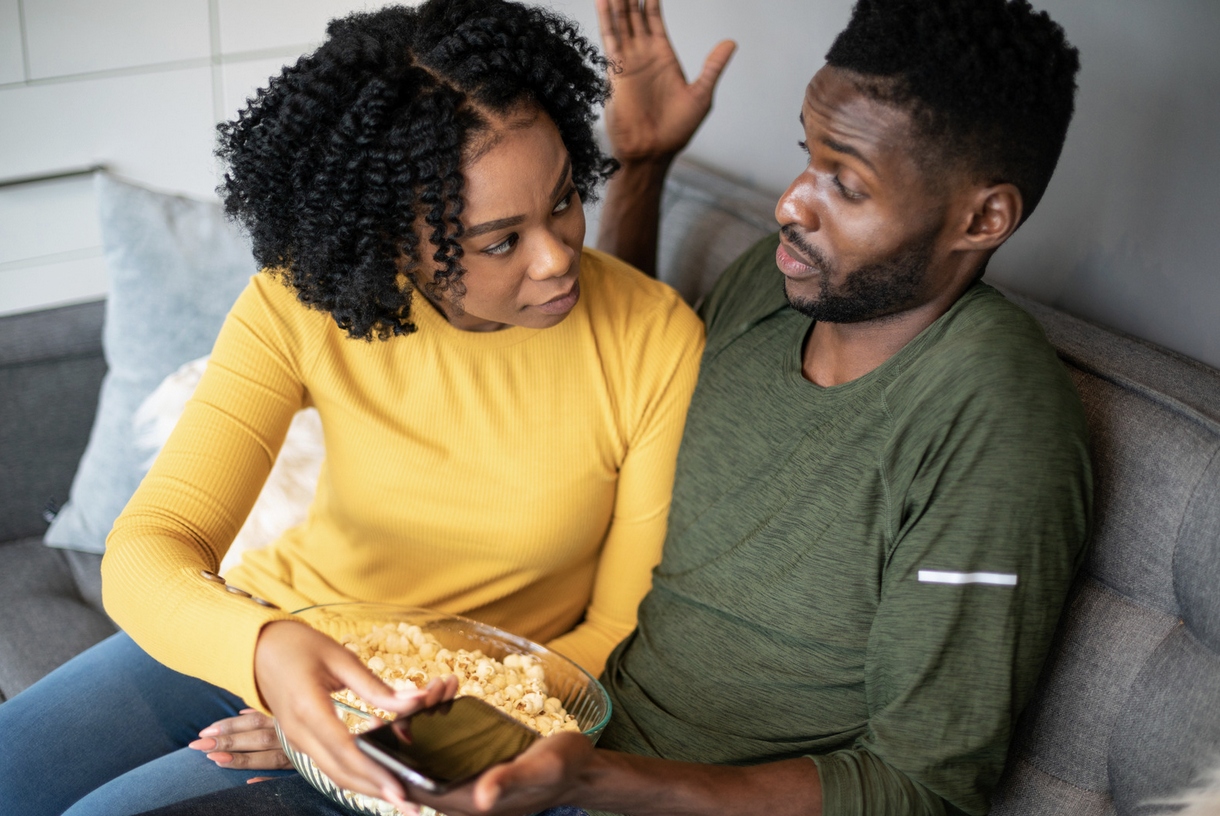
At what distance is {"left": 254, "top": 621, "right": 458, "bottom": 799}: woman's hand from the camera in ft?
2.50

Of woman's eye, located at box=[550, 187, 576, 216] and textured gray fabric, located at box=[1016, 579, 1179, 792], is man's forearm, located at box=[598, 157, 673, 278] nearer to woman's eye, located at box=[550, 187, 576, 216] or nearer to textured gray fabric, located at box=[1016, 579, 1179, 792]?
woman's eye, located at box=[550, 187, 576, 216]

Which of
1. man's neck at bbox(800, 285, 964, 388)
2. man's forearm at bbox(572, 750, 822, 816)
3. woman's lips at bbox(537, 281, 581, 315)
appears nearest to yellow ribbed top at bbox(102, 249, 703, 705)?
woman's lips at bbox(537, 281, 581, 315)

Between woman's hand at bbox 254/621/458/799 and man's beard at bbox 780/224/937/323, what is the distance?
0.54 m

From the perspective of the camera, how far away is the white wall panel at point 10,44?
211 centimetres

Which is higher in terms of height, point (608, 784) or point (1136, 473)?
point (1136, 473)

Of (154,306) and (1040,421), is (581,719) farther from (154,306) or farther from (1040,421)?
(154,306)

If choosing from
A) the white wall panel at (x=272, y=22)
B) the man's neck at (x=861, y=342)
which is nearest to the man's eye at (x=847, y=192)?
the man's neck at (x=861, y=342)

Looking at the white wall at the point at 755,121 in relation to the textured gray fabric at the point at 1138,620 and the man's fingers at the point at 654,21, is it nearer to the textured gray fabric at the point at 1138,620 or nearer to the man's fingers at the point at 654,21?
the textured gray fabric at the point at 1138,620

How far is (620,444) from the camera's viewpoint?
1267 millimetres

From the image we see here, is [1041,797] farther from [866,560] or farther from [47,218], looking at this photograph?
[47,218]

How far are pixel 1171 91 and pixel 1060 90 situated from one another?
395 mm

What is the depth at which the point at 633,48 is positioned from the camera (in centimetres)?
146

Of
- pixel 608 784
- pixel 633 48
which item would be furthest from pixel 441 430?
pixel 633 48

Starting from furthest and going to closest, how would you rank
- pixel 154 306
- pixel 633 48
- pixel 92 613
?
pixel 154 306
pixel 92 613
pixel 633 48
